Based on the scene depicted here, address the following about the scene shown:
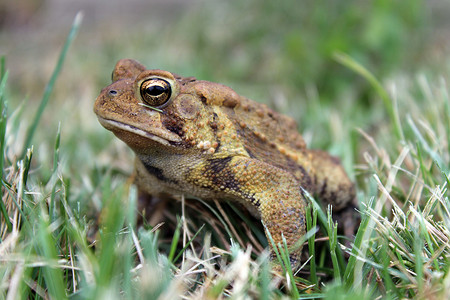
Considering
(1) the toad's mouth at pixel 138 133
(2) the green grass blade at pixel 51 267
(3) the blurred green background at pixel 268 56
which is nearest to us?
(2) the green grass blade at pixel 51 267

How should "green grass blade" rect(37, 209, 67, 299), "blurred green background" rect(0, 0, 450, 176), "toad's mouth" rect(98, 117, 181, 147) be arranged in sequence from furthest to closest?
"blurred green background" rect(0, 0, 450, 176)
"toad's mouth" rect(98, 117, 181, 147)
"green grass blade" rect(37, 209, 67, 299)

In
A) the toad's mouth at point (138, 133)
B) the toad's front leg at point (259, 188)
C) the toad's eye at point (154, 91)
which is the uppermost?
the toad's eye at point (154, 91)

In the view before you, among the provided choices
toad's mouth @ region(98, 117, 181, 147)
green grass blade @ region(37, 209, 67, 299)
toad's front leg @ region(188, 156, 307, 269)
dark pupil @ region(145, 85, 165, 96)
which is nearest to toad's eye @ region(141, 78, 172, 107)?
dark pupil @ region(145, 85, 165, 96)

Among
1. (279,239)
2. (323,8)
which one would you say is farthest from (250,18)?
(279,239)

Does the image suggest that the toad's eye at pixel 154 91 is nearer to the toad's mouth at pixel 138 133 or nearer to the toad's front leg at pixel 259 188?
the toad's mouth at pixel 138 133

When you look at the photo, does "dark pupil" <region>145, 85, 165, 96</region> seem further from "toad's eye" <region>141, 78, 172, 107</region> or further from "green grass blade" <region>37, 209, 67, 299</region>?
"green grass blade" <region>37, 209, 67, 299</region>

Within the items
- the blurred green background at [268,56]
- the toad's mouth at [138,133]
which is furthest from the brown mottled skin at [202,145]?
the blurred green background at [268,56]
